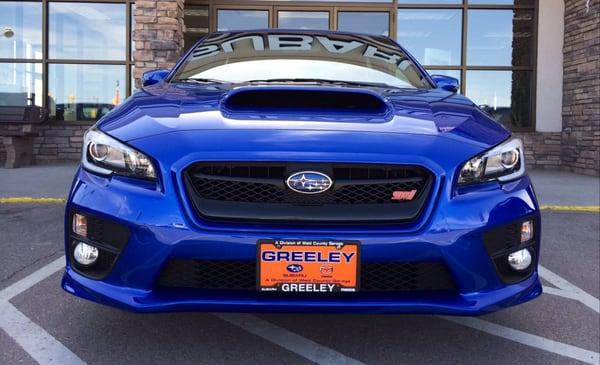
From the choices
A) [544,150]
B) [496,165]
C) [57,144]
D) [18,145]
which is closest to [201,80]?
[496,165]

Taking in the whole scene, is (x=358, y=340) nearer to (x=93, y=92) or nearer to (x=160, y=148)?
(x=160, y=148)

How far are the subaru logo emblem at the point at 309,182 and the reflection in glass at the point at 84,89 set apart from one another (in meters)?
8.56

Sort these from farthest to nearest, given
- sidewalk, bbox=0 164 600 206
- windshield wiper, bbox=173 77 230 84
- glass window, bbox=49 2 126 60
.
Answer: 1. glass window, bbox=49 2 126 60
2. sidewalk, bbox=0 164 600 206
3. windshield wiper, bbox=173 77 230 84

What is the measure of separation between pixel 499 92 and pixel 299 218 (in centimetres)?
926

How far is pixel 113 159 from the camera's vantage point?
7.36 feet

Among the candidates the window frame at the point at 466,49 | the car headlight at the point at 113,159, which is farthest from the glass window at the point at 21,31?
the car headlight at the point at 113,159

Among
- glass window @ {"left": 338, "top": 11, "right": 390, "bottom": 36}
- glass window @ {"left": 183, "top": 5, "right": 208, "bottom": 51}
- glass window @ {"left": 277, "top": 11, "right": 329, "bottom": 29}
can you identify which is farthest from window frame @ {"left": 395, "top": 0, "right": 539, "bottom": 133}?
glass window @ {"left": 183, "top": 5, "right": 208, "bottom": 51}

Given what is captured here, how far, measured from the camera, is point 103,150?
2.28 m

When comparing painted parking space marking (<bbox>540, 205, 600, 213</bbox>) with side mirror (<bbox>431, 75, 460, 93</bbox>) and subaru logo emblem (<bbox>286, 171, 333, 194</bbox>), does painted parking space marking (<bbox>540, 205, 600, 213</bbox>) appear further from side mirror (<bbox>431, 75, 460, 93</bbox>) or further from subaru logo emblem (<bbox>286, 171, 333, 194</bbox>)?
subaru logo emblem (<bbox>286, 171, 333, 194</bbox>)

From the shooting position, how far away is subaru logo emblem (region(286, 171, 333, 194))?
213 centimetres

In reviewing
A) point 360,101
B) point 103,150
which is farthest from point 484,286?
point 103,150

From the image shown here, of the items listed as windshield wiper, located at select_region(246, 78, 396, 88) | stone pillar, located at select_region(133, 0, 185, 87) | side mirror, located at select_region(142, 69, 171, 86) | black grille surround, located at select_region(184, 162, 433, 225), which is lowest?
black grille surround, located at select_region(184, 162, 433, 225)

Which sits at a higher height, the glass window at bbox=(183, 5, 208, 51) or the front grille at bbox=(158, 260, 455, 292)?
the glass window at bbox=(183, 5, 208, 51)

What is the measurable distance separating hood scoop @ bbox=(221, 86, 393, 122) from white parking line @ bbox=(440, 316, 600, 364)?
1195mm
